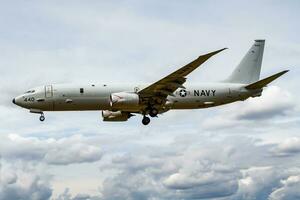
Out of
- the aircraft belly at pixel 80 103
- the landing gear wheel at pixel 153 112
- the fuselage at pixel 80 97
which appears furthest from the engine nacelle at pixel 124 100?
the landing gear wheel at pixel 153 112

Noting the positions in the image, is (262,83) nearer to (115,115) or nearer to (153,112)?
(153,112)

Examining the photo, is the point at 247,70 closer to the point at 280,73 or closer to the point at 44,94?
the point at 280,73

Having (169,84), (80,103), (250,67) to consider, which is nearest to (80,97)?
(80,103)

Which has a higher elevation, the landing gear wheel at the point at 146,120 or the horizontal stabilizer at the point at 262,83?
the horizontal stabilizer at the point at 262,83

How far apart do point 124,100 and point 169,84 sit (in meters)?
5.04

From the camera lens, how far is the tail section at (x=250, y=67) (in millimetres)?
71625

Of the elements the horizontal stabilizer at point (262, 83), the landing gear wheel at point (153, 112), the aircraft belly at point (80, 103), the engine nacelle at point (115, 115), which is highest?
the horizontal stabilizer at point (262, 83)

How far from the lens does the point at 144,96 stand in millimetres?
64500

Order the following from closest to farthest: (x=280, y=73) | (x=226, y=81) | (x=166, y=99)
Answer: (x=280, y=73)
(x=166, y=99)
(x=226, y=81)

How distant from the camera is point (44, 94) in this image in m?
63.6

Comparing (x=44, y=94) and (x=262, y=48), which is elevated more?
(x=262, y=48)

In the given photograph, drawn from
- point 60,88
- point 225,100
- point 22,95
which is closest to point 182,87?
point 225,100

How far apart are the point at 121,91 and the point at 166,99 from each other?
512 cm

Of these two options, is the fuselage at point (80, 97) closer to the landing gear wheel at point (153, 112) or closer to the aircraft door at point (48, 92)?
the aircraft door at point (48, 92)
